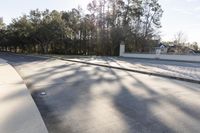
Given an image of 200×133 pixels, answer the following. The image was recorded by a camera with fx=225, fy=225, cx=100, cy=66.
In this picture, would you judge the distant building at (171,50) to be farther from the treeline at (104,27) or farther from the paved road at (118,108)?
the paved road at (118,108)

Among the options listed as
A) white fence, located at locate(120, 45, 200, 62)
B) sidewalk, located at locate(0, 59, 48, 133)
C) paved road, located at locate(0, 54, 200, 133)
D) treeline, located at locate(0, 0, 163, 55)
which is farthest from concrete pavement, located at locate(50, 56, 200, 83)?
treeline, located at locate(0, 0, 163, 55)

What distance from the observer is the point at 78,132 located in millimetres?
3959

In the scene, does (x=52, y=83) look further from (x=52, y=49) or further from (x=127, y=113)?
(x=52, y=49)

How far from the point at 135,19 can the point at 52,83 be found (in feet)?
114

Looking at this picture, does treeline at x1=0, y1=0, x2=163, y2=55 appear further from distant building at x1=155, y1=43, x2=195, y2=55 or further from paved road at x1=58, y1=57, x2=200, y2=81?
paved road at x1=58, y1=57, x2=200, y2=81

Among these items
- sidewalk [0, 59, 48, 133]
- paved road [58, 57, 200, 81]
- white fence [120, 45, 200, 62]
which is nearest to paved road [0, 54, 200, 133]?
sidewalk [0, 59, 48, 133]

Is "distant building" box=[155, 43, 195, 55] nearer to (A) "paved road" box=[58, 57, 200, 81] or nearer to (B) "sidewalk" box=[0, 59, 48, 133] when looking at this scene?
(A) "paved road" box=[58, 57, 200, 81]

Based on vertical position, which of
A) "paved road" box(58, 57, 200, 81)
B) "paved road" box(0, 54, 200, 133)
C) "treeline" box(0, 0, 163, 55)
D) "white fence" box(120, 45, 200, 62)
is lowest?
"paved road" box(0, 54, 200, 133)

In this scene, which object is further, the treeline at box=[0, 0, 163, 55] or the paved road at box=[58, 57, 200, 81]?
the treeline at box=[0, 0, 163, 55]

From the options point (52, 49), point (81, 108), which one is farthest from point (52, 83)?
point (52, 49)

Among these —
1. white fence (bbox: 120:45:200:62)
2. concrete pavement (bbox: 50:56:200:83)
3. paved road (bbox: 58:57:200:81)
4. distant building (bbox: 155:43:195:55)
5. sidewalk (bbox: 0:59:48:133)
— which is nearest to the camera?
sidewalk (bbox: 0:59:48:133)

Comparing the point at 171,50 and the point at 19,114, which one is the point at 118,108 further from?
the point at 171,50

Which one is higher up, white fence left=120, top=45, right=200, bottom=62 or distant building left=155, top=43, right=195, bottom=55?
distant building left=155, top=43, right=195, bottom=55

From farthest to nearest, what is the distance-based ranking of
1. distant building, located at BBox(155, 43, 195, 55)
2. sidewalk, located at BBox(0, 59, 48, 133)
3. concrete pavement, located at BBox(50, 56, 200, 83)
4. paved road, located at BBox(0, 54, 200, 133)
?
distant building, located at BBox(155, 43, 195, 55)
concrete pavement, located at BBox(50, 56, 200, 83)
paved road, located at BBox(0, 54, 200, 133)
sidewalk, located at BBox(0, 59, 48, 133)
